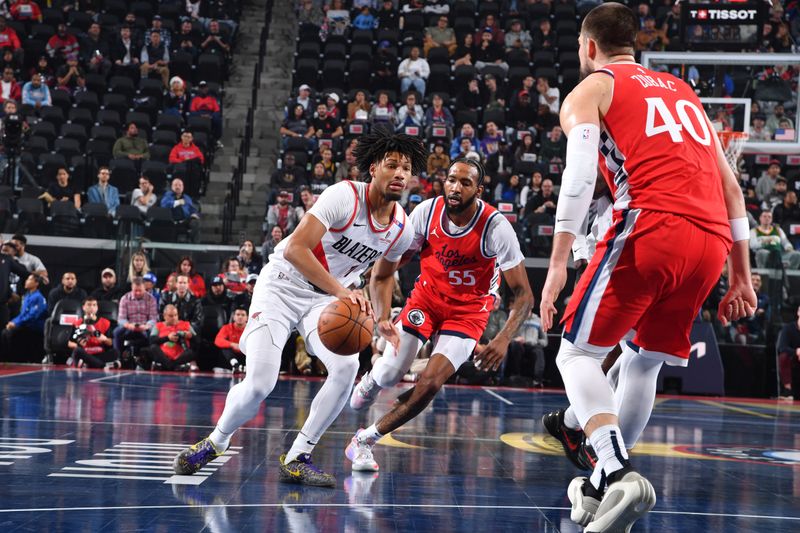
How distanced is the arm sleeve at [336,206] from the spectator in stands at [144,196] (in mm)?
10576

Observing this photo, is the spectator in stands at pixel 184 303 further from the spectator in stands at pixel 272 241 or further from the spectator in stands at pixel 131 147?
the spectator in stands at pixel 131 147

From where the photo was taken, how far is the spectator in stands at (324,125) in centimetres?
1739

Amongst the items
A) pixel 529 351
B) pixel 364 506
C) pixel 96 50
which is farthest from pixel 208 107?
pixel 364 506

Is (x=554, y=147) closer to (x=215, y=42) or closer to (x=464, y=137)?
(x=464, y=137)

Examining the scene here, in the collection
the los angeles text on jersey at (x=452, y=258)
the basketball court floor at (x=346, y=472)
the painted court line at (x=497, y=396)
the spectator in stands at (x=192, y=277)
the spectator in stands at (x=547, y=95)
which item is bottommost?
the painted court line at (x=497, y=396)

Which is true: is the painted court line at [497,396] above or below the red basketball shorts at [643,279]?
below

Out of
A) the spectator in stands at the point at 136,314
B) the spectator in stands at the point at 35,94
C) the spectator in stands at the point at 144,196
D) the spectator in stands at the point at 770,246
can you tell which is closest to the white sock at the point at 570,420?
the spectator in stands at the point at 136,314

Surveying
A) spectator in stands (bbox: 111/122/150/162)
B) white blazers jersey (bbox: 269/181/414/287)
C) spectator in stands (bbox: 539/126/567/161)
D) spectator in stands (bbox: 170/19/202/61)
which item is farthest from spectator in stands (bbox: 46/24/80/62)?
white blazers jersey (bbox: 269/181/414/287)

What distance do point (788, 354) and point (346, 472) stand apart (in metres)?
9.58

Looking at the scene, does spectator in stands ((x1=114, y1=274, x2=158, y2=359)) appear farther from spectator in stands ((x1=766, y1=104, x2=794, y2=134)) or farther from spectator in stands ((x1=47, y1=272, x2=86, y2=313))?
spectator in stands ((x1=766, y1=104, x2=794, y2=134))

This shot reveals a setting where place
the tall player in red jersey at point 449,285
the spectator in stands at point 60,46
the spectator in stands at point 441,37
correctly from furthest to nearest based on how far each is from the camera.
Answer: the spectator in stands at point 441,37 → the spectator in stands at point 60,46 → the tall player in red jersey at point 449,285

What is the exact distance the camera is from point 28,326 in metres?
13.4

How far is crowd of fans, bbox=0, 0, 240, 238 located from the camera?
1577 cm

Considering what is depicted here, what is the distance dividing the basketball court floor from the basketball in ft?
2.47
